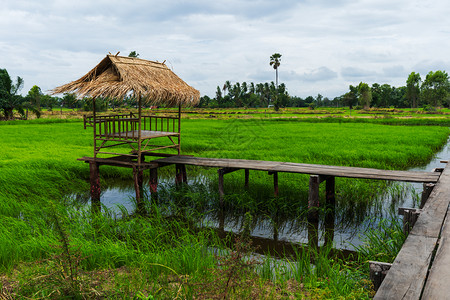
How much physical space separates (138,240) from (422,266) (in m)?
3.56

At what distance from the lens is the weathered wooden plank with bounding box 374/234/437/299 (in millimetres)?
2289

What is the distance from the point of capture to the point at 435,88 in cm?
7025

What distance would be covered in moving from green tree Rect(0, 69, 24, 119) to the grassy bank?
86.6 feet

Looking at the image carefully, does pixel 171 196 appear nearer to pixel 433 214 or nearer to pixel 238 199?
pixel 238 199

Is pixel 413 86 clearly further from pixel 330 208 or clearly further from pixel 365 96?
pixel 330 208

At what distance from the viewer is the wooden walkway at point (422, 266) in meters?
2.31

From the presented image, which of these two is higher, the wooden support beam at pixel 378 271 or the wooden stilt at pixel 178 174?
the wooden support beam at pixel 378 271

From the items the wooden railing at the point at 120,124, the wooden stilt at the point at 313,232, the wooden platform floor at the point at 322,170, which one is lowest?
the wooden stilt at the point at 313,232

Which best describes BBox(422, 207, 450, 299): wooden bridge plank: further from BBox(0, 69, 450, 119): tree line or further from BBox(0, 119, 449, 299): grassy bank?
BBox(0, 69, 450, 119): tree line

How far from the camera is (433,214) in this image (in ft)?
13.1

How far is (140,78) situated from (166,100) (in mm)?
714

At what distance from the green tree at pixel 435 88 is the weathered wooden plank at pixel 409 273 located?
247 ft

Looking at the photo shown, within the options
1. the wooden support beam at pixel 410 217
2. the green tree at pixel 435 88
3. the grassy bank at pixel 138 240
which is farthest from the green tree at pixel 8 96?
the green tree at pixel 435 88

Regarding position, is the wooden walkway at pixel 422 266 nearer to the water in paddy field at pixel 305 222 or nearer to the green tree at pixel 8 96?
the water in paddy field at pixel 305 222
